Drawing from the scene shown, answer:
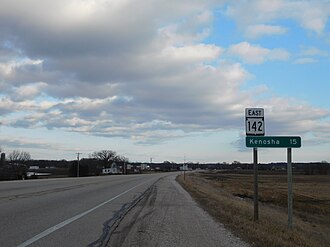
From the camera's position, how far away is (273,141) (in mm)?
12836

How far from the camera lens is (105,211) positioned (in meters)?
16.0

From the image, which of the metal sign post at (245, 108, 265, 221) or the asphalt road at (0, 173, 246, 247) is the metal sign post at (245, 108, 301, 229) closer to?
the metal sign post at (245, 108, 265, 221)

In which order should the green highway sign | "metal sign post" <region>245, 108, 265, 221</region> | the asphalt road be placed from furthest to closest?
"metal sign post" <region>245, 108, 265, 221</region>, the green highway sign, the asphalt road

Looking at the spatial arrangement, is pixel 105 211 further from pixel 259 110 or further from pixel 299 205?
pixel 299 205

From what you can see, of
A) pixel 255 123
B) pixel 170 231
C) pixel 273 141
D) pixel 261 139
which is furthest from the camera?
pixel 255 123

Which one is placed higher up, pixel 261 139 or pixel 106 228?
pixel 261 139

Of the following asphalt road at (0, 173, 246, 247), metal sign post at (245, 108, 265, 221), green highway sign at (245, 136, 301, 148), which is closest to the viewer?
asphalt road at (0, 173, 246, 247)

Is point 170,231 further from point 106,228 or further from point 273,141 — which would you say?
point 273,141

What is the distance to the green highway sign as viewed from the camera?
41.6 feet

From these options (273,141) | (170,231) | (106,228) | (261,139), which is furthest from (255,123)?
(106,228)

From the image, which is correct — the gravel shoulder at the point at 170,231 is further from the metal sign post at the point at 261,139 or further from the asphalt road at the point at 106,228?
the metal sign post at the point at 261,139

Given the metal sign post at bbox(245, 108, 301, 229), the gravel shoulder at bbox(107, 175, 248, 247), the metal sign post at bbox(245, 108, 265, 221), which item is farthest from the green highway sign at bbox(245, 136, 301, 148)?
the gravel shoulder at bbox(107, 175, 248, 247)

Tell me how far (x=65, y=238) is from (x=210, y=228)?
4049mm

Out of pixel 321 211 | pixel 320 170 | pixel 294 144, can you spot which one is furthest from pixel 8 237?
pixel 320 170
